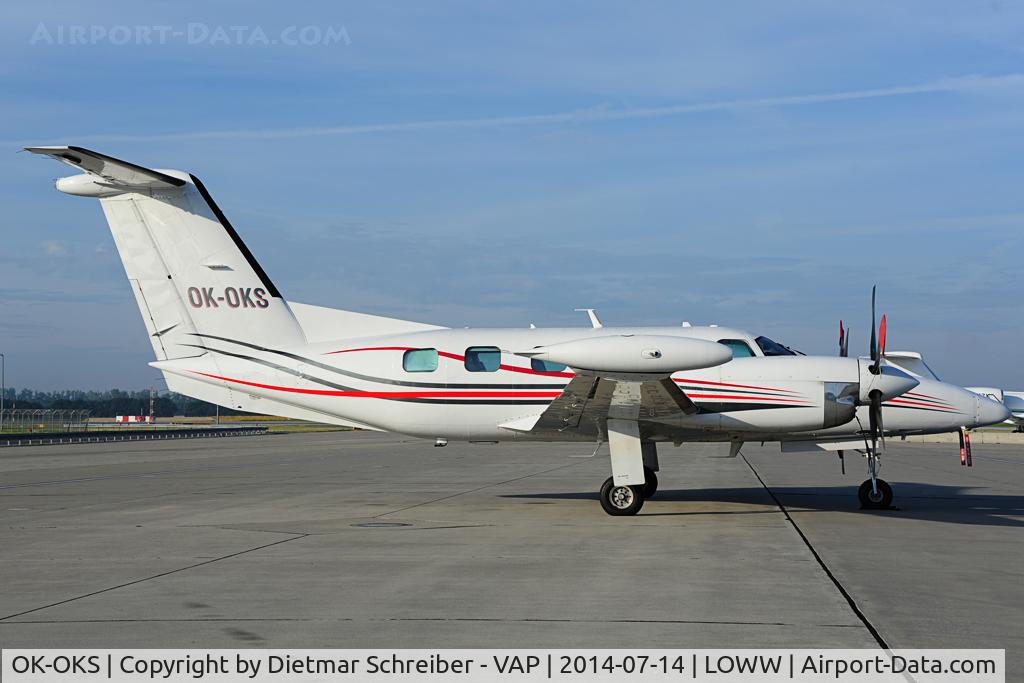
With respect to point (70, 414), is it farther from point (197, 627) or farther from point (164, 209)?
point (197, 627)

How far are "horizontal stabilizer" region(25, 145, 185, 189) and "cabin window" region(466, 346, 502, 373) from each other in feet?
18.3

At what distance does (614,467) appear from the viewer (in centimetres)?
1498

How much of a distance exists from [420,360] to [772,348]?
5.69m

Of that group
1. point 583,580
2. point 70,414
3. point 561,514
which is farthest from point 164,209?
point 70,414

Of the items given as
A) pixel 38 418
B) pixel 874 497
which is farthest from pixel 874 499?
pixel 38 418

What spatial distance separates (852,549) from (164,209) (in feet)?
39.1

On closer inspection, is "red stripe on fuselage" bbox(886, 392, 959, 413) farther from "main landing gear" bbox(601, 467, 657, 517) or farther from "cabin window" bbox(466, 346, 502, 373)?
"cabin window" bbox(466, 346, 502, 373)

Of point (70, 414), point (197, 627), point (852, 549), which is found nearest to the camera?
point (197, 627)

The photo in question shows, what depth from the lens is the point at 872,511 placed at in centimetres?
1595

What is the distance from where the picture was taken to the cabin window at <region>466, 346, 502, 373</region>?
54.2 ft

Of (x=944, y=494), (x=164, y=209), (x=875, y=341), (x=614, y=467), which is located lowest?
(x=944, y=494)

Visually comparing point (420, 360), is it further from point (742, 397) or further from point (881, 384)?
point (881, 384)

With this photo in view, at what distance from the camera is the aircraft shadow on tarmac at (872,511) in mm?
15586
